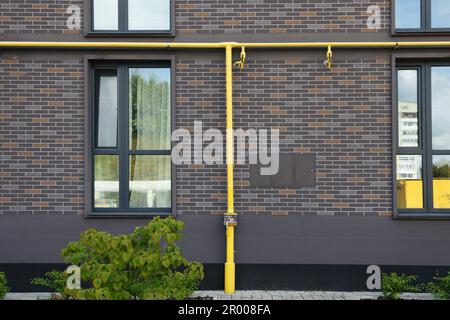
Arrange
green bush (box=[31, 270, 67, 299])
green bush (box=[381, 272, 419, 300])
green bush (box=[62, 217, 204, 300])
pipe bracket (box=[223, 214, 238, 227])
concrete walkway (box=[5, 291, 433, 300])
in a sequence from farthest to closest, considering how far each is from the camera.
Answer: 1. pipe bracket (box=[223, 214, 238, 227])
2. concrete walkway (box=[5, 291, 433, 300])
3. green bush (box=[381, 272, 419, 300])
4. green bush (box=[31, 270, 67, 299])
5. green bush (box=[62, 217, 204, 300])

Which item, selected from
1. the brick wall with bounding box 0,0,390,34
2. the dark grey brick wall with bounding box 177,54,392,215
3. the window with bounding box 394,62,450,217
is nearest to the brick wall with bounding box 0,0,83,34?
the brick wall with bounding box 0,0,390,34

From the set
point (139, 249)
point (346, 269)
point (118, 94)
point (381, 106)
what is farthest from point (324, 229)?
point (118, 94)

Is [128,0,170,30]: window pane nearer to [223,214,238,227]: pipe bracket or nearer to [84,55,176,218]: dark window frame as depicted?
[84,55,176,218]: dark window frame

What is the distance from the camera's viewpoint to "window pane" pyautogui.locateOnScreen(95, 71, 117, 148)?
6.73 meters

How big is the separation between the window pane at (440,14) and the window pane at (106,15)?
185 inches

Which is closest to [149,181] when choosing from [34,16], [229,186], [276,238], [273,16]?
[229,186]

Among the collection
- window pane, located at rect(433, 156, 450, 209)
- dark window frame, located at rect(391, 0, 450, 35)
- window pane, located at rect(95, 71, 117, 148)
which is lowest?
window pane, located at rect(433, 156, 450, 209)

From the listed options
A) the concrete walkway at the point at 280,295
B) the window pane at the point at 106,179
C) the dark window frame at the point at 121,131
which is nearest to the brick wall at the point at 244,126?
the dark window frame at the point at 121,131

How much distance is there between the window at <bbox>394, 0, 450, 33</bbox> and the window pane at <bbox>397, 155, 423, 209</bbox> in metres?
1.92

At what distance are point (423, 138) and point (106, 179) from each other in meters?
4.77

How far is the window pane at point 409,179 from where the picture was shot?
259 inches

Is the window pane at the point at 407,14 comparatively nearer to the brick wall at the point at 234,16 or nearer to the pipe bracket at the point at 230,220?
the brick wall at the point at 234,16

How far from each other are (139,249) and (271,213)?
2349 mm

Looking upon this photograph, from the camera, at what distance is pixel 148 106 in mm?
6758
